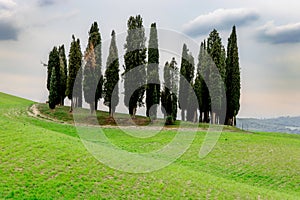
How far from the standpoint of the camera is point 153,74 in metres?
47.1

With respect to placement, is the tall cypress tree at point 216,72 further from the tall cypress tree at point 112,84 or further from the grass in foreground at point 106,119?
the tall cypress tree at point 112,84

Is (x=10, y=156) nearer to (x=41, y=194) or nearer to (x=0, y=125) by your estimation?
(x=41, y=194)

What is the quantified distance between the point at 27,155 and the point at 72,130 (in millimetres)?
18692

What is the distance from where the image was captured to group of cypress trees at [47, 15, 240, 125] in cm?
4678

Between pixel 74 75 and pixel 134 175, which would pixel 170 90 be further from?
pixel 134 175

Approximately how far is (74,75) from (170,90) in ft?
45.1

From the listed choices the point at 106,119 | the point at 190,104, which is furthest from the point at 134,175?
the point at 190,104

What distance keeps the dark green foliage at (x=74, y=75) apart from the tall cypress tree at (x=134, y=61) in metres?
6.69

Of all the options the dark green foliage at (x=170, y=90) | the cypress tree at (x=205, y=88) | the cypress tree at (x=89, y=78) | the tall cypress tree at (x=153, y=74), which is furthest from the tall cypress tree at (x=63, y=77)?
the cypress tree at (x=205, y=88)

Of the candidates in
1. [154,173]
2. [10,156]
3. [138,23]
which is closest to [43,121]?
[138,23]

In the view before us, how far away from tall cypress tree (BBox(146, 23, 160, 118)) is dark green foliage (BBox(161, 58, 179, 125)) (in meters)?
2.42

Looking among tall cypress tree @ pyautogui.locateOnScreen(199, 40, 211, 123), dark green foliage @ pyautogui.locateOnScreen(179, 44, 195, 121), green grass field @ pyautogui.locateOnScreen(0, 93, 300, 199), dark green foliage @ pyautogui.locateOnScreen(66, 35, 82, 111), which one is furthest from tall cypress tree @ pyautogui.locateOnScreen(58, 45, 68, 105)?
green grass field @ pyautogui.locateOnScreen(0, 93, 300, 199)

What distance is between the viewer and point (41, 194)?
14.9 metres

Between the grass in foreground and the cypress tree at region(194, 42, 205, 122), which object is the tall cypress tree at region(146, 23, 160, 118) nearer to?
the grass in foreground
